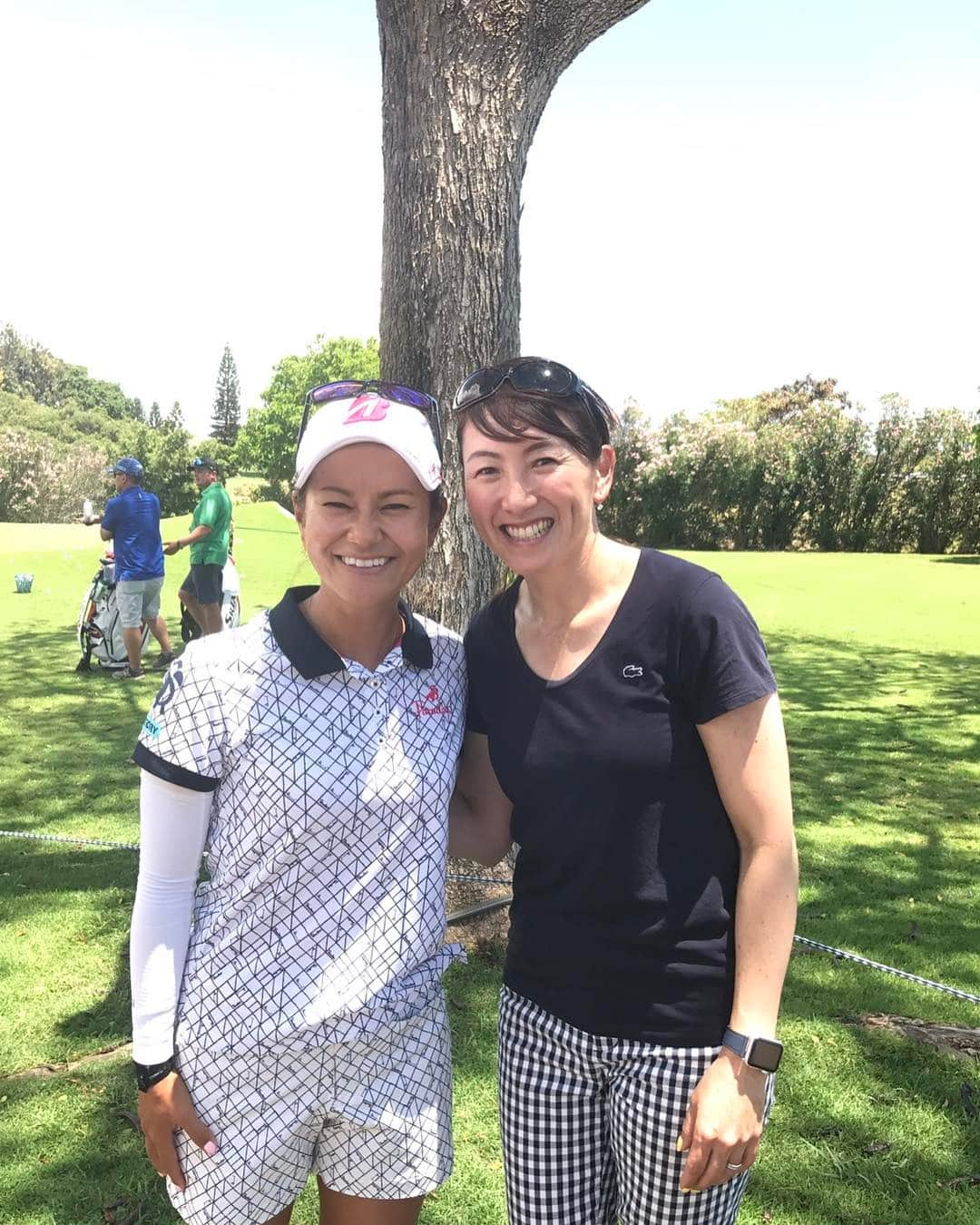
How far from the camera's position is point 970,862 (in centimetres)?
559

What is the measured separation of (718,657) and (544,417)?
20.1 inches

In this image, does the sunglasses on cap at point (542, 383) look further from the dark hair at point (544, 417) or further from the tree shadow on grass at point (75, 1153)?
the tree shadow on grass at point (75, 1153)

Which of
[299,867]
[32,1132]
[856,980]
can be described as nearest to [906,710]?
[856,980]

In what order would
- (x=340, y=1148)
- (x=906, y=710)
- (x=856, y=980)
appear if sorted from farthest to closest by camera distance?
(x=906, y=710) < (x=856, y=980) < (x=340, y=1148)

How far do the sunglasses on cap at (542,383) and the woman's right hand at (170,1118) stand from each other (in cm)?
130

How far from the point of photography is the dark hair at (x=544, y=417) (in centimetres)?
178

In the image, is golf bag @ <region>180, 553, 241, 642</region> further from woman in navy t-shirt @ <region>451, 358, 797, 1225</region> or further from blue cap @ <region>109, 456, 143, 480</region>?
woman in navy t-shirt @ <region>451, 358, 797, 1225</region>

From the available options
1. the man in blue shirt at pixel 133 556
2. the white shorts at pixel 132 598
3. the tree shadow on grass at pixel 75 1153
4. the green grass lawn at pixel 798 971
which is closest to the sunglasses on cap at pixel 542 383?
the green grass lawn at pixel 798 971

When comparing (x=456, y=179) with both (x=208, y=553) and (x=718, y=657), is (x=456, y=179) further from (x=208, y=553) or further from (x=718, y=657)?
(x=208, y=553)

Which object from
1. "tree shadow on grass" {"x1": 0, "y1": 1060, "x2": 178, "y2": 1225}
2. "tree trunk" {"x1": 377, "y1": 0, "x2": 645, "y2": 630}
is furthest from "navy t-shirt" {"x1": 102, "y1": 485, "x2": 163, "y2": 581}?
"tree shadow on grass" {"x1": 0, "y1": 1060, "x2": 178, "y2": 1225}

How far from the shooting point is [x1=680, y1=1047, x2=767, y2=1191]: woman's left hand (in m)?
1.62

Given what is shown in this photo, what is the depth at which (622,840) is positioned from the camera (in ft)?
5.62

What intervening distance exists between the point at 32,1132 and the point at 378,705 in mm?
2384

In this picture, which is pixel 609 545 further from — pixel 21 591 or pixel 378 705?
pixel 21 591
